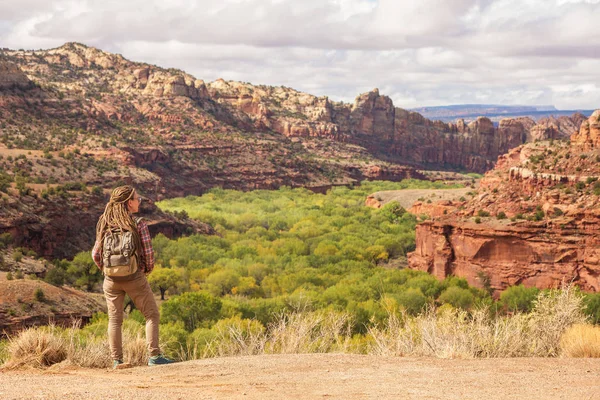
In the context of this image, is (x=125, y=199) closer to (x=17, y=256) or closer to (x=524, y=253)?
(x=17, y=256)

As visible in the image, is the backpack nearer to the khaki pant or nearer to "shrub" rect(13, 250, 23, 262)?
the khaki pant

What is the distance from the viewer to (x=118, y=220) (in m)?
11.1

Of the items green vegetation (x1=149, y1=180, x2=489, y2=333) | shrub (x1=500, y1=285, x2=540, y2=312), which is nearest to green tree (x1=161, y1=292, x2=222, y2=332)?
green vegetation (x1=149, y1=180, x2=489, y2=333)

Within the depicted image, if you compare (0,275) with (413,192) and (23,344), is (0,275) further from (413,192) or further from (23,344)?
(413,192)

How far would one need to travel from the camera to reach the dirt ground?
30.8 ft

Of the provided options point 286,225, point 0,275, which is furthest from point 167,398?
point 286,225

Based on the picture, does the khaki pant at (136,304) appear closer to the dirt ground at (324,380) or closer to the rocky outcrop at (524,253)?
the dirt ground at (324,380)

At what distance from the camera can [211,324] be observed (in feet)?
107

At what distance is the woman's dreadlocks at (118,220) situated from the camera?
1105 centimetres

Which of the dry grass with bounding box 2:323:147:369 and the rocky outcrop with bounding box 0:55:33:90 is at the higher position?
the rocky outcrop with bounding box 0:55:33:90

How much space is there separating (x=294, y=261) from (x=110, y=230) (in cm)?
4699

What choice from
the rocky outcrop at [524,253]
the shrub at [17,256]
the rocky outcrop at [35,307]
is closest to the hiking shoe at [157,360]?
the rocky outcrop at [35,307]

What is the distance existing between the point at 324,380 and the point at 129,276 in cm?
332

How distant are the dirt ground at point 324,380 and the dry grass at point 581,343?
0.63m
